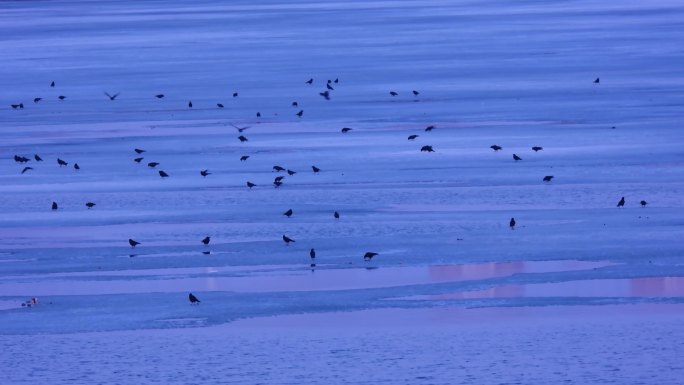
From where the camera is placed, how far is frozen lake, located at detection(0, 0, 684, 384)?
750cm

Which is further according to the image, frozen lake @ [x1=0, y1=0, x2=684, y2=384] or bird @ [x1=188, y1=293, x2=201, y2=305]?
bird @ [x1=188, y1=293, x2=201, y2=305]

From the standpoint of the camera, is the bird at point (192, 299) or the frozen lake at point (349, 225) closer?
the frozen lake at point (349, 225)

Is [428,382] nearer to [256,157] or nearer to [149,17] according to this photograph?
[256,157]

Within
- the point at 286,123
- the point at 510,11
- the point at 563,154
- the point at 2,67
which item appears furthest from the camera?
the point at 510,11

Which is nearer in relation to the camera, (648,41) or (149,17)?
(648,41)

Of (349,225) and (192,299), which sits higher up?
(349,225)

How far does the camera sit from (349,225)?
1102cm

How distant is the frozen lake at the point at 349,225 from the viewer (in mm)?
7496

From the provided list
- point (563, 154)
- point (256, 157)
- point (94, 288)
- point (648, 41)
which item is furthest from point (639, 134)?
point (648, 41)

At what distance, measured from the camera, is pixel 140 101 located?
20656 mm

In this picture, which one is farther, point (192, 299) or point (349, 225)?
point (349, 225)

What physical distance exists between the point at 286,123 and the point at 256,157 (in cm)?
279

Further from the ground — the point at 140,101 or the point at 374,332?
the point at 140,101

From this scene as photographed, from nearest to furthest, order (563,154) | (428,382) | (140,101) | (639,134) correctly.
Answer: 1. (428,382)
2. (563,154)
3. (639,134)
4. (140,101)
